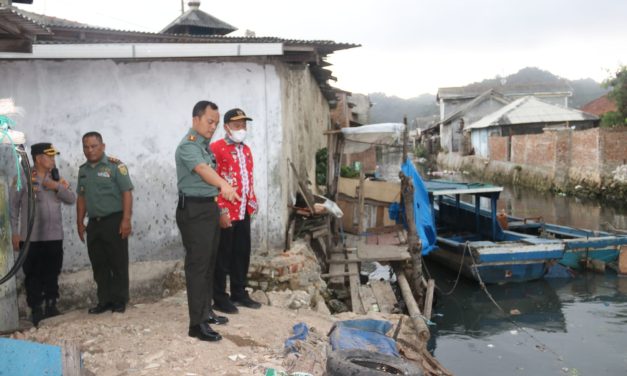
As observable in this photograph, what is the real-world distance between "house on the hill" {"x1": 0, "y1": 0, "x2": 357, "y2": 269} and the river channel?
4.22m

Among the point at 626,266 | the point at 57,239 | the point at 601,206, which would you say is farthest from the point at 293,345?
the point at 601,206

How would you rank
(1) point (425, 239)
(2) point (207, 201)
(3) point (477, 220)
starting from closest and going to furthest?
(2) point (207, 201) → (1) point (425, 239) → (3) point (477, 220)

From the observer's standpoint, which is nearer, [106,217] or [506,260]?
[106,217]

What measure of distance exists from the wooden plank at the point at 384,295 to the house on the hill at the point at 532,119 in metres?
23.9

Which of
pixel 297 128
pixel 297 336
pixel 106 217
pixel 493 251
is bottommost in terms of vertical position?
pixel 493 251

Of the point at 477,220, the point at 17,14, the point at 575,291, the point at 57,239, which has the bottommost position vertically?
the point at 575,291

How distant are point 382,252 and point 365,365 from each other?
551 cm

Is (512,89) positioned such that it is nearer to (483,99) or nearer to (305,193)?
(483,99)

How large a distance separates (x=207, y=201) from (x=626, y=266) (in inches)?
460

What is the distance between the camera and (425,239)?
34.7 feet

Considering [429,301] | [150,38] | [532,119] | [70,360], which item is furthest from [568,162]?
[70,360]

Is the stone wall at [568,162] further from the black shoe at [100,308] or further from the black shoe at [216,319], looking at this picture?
the black shoe at [100,308]

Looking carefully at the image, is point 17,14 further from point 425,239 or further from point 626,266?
point 626,266

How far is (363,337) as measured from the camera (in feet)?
15.5
